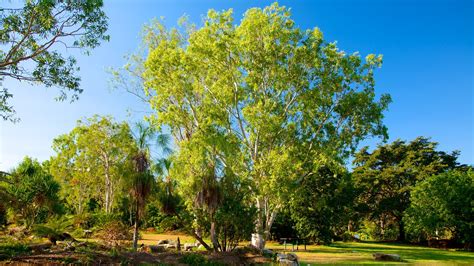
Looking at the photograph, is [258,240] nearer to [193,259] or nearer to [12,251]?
[193,259]

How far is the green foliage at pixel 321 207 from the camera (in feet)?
110

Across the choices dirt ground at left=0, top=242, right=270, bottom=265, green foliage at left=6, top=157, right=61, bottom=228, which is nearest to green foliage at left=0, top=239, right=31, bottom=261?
dirt ground at left=0, top=242, right=270, bottom=265

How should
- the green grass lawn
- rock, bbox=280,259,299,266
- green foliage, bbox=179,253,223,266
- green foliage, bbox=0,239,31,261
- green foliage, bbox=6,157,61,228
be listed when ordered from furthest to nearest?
1. the green grass lawn
2. green foliage, bbox=6,157,61,228
3. rock, bbox=280,259,299,266
4. green foliage, bbox=179,253,223,266
5. green foliage, bbox=0,239,31,261

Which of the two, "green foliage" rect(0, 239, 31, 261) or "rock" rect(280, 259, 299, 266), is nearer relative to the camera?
"green foliage" rect(0, 239, 31, 261)

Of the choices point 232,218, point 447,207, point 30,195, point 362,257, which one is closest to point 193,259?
point 232,218

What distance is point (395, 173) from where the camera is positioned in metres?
48.2

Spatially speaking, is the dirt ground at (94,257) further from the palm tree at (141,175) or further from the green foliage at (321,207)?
the green foliage at (321,207)

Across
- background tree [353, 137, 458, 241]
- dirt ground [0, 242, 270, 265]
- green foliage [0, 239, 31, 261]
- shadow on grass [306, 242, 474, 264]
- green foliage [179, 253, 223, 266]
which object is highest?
background tree [353, 137, 458, 241]

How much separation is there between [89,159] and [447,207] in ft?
118

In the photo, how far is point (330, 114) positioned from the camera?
2731 centimetres

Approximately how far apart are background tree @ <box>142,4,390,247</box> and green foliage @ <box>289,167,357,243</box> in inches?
263

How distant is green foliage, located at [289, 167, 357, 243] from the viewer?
33.4 m

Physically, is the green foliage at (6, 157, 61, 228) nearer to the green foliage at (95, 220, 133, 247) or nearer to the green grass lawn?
the green foliage at (95, 220, 133, 247)

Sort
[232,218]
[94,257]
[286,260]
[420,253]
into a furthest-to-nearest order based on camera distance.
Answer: [420,253] → [286,260] → [232,218] → [94,257]
